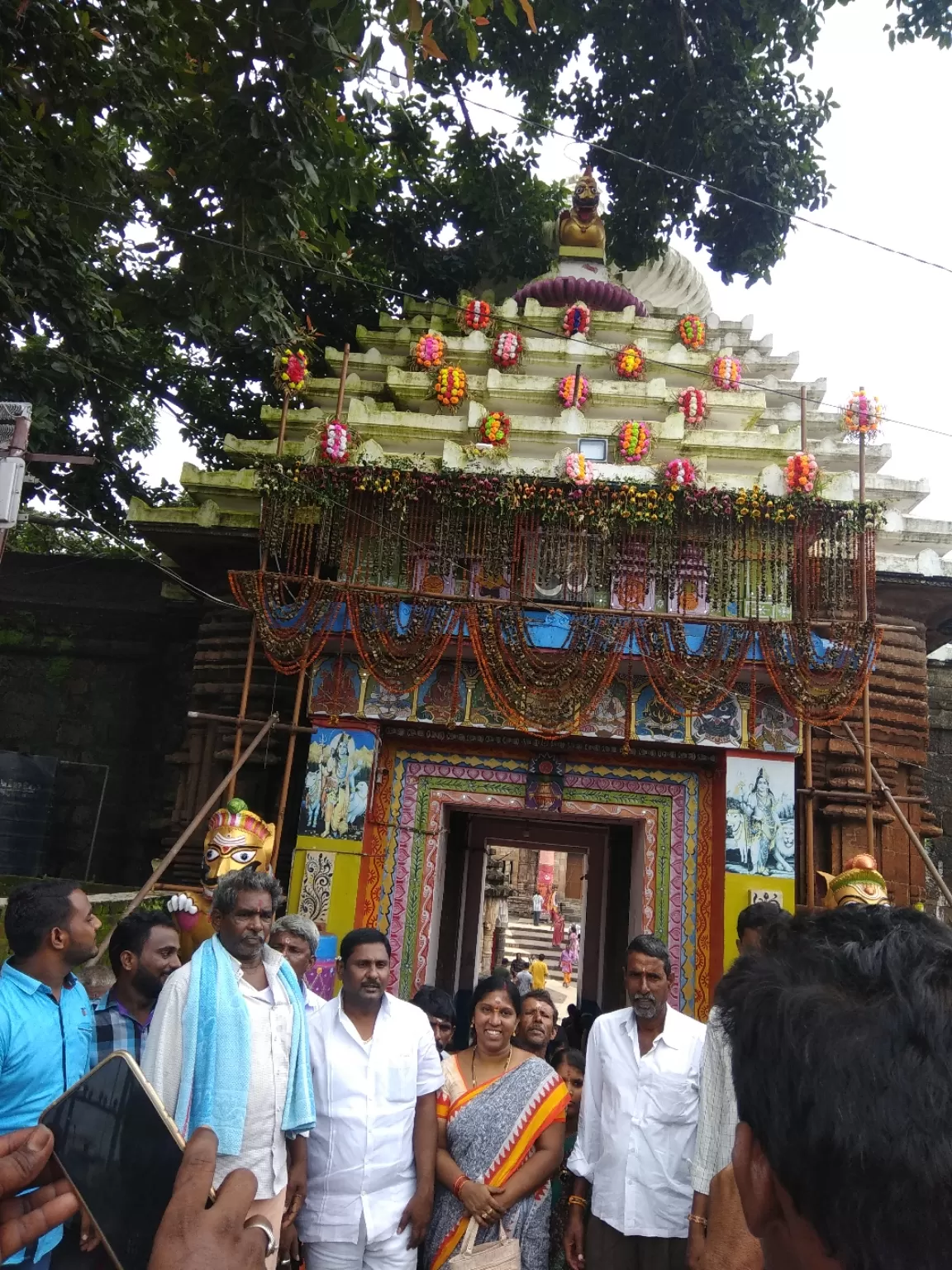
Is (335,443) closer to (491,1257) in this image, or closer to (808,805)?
(808,805)

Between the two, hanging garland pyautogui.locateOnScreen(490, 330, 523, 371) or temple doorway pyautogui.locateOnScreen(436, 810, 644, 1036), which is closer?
temple doorway pyautogui.locateOnScreen(436, 810, 644, 1036)

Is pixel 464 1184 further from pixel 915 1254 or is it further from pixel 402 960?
pixel 402 960

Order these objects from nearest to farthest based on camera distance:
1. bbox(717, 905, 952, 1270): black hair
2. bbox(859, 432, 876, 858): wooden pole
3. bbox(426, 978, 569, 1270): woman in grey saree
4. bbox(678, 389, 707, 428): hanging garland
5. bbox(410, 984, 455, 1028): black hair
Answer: bbox(717, 905, 952, 1270): black hair < bbox(426, 978, 569, 1270): woman in grey saree < bbox(410, 984, 455, 1028): black hair < bbox(859, 432, 876, 858): wooden pole < bbox(678, 389, 707, 428): hanging garland

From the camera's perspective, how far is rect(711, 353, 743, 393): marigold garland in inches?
443

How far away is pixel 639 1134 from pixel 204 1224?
8.83ft

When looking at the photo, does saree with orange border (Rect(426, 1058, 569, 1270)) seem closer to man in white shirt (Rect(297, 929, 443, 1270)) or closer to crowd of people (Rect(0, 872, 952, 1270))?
crowd of people (Rect(0, 872, 952, 1270))

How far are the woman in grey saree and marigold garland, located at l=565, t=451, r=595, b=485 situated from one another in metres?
5.94

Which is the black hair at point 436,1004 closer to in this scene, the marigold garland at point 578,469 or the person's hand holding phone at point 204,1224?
the person's hand holding phone at point 204,1224

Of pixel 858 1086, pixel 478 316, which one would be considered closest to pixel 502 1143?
pixel 858 1086

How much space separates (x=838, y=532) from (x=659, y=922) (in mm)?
4029

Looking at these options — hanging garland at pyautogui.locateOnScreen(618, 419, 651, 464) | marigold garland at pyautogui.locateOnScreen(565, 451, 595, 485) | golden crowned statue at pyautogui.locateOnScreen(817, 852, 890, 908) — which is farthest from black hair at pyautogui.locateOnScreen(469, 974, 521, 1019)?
hanging garland at pyautogui.locateOnScreen(618, 419, 651, 464)

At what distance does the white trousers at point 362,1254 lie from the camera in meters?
3.56

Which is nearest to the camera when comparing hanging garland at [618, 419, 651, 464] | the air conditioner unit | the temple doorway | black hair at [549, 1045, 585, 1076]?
black hair at [549, 1045, 585, 1076]

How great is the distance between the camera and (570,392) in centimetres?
1086
